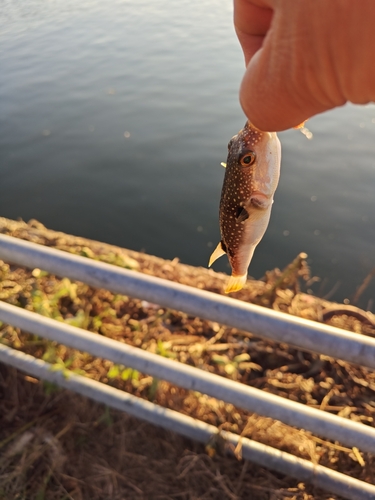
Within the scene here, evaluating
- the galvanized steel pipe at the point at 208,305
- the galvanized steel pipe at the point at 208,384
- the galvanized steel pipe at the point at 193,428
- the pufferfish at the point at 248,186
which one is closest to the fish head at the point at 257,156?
the pufferfish at the point at 248,186

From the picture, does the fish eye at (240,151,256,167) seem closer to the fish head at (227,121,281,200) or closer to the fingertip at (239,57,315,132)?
the fish head at (227,121,281,200)

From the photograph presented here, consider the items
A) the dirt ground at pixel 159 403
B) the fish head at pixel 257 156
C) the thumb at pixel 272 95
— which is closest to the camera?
the thumb at pixel 272 95

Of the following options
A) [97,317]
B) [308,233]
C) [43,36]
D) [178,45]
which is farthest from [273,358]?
[43,36]

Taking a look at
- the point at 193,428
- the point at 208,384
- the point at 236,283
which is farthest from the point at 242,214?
the point at 193,428

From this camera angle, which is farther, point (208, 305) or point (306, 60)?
point (208, 305)

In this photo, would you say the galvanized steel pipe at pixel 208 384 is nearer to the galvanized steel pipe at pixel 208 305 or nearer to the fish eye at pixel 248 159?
the galvanized steel pipe at pixel 208 305

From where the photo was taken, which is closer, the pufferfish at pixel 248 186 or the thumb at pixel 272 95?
the thumb at pixel 272 95

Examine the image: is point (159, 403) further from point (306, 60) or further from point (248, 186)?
point (306, 60)
